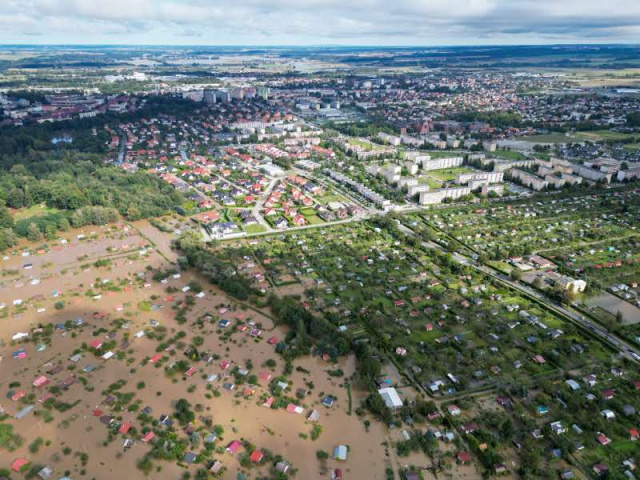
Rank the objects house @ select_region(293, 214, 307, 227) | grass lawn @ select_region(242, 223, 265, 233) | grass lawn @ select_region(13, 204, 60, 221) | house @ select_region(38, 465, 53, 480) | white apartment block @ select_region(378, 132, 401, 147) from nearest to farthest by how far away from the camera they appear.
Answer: house @ select_region(38, 465, 53, 480) → grass lawn @ select_region(242, 223, 265, 233) → house @ select_region(293, 214, 307, 227) → grass lawn @ select_region(13, 204, 60, 221) → white apartment block @ select_region(378, 132, 401, 147)

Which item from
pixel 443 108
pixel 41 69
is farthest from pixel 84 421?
pixel 41 69

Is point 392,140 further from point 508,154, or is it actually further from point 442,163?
point 508,154

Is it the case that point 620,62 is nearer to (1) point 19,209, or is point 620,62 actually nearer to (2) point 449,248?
(2) point 449,248

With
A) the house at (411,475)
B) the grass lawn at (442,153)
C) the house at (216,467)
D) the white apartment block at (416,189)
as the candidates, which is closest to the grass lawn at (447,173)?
the grass lawn at (442,153)

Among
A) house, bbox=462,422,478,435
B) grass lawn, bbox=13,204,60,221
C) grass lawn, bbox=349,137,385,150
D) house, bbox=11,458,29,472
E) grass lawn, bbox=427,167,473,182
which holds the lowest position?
house, bbox=11,458,29,472

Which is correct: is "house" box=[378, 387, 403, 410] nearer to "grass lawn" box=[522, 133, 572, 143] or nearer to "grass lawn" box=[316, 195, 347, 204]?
"grass lawn" box=[316, 195, 347, 204]

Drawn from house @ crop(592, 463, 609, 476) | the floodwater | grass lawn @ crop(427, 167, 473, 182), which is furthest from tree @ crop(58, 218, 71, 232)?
house @ crop(592, 463, 609, 476)

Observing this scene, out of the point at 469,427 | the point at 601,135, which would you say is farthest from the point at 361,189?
the point at 601,135
